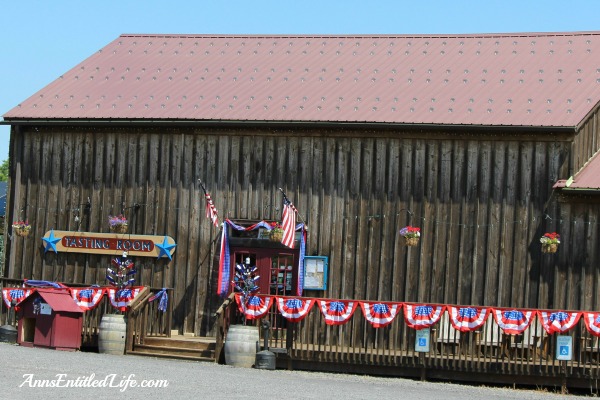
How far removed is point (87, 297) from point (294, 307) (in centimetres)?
467

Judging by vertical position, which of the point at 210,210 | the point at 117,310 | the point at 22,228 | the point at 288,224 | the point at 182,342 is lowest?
the point at 182,342

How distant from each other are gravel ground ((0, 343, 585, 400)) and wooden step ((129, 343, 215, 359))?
555mm

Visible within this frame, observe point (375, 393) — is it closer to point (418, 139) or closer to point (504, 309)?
point (504, 309)

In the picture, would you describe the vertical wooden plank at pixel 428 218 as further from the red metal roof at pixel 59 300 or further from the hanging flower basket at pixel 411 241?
the red metal roof at pixel 59 300

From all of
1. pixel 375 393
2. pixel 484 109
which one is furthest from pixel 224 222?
pixel 375 393

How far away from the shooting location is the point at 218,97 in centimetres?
2872

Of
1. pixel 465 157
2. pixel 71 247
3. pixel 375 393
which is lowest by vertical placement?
pixel 375 393

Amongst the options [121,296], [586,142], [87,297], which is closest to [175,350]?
[121,296]

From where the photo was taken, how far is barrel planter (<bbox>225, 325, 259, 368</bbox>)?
24.5 m

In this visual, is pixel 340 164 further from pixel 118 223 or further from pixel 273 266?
→ pixel 118 223

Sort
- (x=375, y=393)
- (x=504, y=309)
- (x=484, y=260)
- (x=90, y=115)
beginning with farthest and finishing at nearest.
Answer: (x=90, y=115), (x=484, y=260), (x=504, y=309), (x=375, y=393)

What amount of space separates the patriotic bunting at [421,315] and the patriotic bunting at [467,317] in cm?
23

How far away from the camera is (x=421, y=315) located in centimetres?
2434

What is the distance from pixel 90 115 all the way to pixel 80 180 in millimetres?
1501
